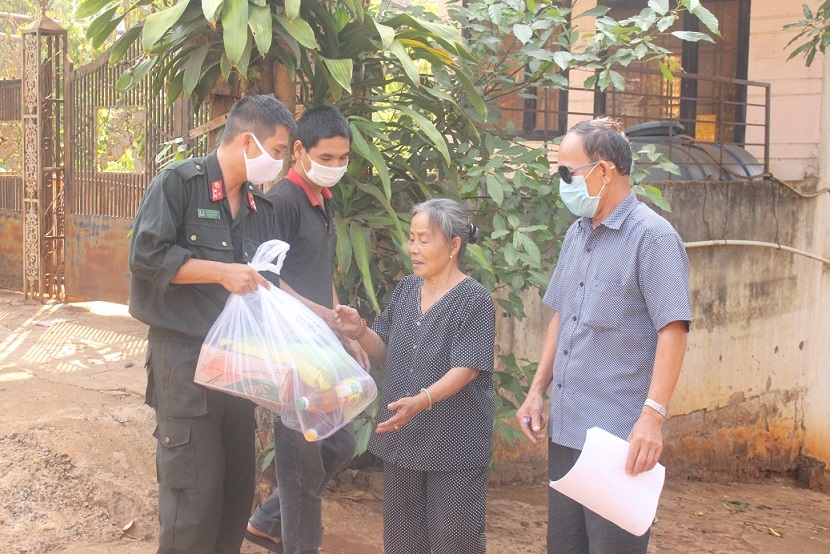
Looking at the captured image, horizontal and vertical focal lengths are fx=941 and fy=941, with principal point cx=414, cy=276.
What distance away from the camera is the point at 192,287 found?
2.79 metres

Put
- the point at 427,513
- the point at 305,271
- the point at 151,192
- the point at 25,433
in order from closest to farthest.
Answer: the point at 151,192
the point at 427,513
the point at 305,271
the point at 25,433

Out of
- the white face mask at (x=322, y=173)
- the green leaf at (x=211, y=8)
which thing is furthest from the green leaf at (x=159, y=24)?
the white face mask at (x=322, y=173)

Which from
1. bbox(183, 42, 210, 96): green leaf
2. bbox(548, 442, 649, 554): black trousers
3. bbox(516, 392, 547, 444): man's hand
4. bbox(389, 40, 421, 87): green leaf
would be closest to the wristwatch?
bbox(548, 442, 649, 554): black trousers

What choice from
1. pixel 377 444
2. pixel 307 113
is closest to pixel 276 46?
pixel 307 113

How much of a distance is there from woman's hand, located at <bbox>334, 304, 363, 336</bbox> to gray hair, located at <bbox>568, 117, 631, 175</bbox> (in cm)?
93

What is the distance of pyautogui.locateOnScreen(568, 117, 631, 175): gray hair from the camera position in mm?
2691

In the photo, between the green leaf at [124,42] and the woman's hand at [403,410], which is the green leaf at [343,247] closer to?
the woman's hand at [403,410]

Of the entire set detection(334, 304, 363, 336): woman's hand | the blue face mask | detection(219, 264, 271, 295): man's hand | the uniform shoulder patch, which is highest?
the uniform shoulder patch

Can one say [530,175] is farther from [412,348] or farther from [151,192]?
[151,192]

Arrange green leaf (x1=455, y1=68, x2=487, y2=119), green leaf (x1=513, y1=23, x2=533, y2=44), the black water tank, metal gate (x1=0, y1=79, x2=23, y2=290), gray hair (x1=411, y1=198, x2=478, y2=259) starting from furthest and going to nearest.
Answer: metal gate (x1=0, y1=79, x2=23, y2=290) → the black water tank → green leaf (x1=513, y1=23, x2=533, y2=44) → green leaf (x1=455, y1=68, x2=487, y2=119) → gray hair (x1=411, y1=198, x2=478, y2=259)

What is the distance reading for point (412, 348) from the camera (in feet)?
9.82

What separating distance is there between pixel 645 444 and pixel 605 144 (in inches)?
33.5

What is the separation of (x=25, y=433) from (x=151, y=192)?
1925 millimetres

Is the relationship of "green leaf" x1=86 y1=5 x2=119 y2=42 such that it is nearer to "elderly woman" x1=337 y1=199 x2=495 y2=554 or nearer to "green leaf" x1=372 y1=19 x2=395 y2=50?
"green leaf" x1=372 y1=19 x2=395 y2=50
